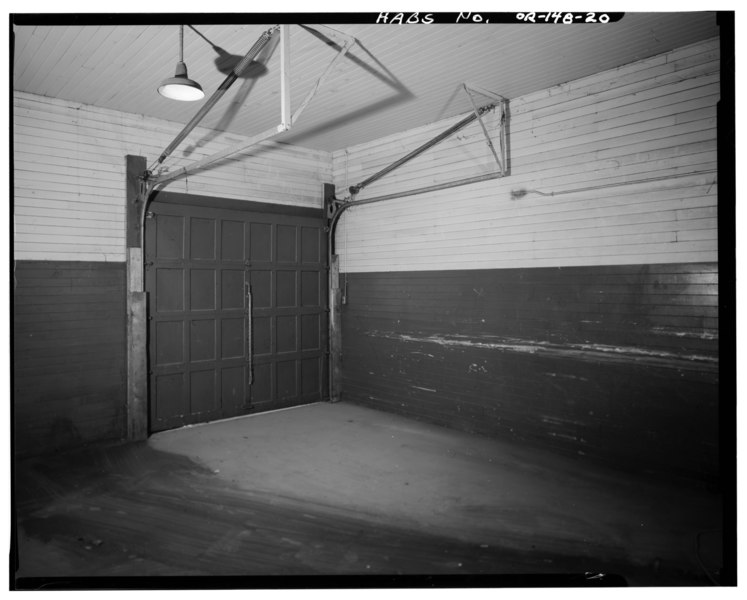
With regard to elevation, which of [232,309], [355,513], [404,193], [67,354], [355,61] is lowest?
[355,513]

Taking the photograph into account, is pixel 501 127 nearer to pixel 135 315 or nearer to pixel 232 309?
pixel 232 309

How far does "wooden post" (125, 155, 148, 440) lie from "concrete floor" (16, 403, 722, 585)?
1.25 feet

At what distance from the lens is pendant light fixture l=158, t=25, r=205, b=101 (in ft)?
13.5

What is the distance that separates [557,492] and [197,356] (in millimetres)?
4374

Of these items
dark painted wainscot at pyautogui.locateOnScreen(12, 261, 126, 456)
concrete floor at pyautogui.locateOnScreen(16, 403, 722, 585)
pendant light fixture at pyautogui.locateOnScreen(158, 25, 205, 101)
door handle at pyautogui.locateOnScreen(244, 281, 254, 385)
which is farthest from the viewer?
door handle at pyautogui.locateOnScreen(244, 281, 254, 385)

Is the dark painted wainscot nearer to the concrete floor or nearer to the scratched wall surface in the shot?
the concrete floor

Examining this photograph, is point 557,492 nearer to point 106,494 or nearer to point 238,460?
point 238,460

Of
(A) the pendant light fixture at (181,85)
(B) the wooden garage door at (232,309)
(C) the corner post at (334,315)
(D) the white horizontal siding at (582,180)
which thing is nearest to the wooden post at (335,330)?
(C) the corner post at (334,315)

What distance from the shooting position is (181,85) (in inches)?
164

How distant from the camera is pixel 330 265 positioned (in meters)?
7.73

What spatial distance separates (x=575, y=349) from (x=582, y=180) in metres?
1.68

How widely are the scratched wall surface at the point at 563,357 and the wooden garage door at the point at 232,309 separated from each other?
38.6 inches

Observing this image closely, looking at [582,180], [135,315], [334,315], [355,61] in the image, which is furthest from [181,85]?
[334,315]

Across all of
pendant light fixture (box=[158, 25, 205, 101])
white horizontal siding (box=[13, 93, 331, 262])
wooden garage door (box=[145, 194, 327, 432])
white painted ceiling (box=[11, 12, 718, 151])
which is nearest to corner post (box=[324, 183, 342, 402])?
wooden garage door (box=[145, 194, 327, 432])
